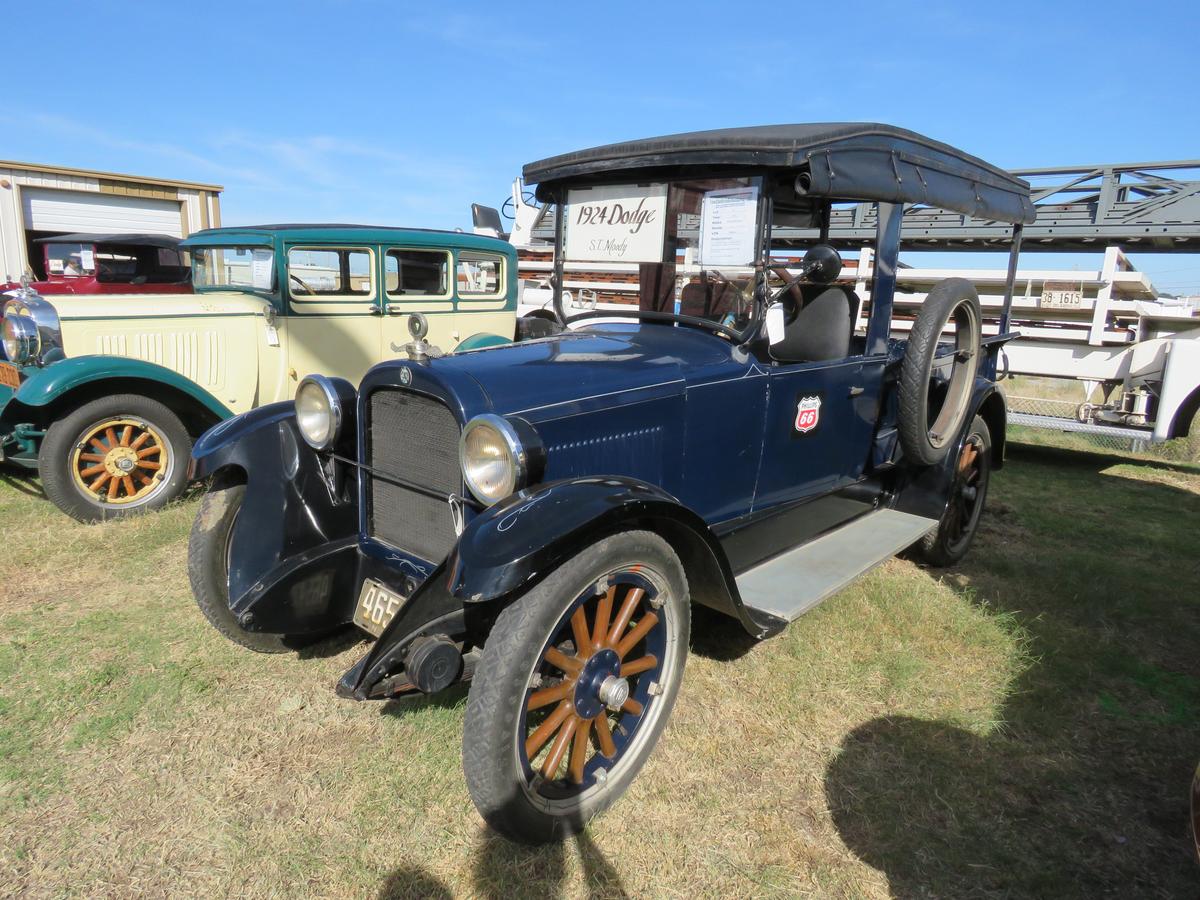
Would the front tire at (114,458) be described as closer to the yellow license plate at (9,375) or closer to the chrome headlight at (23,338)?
the chrome headlight at (23,338)

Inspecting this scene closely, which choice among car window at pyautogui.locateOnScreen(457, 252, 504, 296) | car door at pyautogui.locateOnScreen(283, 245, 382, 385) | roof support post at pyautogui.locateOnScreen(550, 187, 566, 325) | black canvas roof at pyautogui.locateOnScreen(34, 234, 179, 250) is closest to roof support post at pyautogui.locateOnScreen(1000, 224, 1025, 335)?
roof support post at pyautogui.locateOnScreen(550, 187, 566, 325)

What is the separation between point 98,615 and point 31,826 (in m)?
1.40

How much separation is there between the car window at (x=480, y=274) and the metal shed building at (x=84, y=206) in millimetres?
11376

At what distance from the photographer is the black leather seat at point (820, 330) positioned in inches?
130

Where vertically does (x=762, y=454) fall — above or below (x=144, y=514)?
above

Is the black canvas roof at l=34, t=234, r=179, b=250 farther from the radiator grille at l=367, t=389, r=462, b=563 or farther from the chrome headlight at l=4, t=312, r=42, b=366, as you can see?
the radiator grille at l=367, t=389, r=462, b=563

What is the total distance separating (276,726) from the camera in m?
2.59

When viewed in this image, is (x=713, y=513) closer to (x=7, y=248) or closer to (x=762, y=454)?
(x=762, y=454)

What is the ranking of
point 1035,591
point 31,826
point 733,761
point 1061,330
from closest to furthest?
point 31,826
point 733,761
point 1035,591
point 1061,330

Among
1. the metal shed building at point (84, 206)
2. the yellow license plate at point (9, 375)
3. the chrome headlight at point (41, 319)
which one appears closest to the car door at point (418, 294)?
the chrome headlight at point (41, 319)

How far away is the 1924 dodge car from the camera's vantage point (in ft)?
6.66

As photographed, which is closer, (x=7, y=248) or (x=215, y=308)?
(x=215, y=308)

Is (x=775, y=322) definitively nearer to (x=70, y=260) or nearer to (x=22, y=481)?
(x=22, y=481)

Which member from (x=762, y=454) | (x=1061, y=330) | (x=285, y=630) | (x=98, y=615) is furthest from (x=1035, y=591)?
(x=98, y=615)
